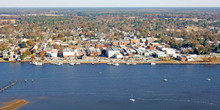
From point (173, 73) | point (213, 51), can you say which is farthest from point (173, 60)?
point (213, 51)

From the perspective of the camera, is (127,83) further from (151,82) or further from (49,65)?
(49,65)

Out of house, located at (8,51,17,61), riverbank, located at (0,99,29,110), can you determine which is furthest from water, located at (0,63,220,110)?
house, located at (8,51,17,61)

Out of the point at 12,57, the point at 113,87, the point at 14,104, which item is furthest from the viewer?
the point at 12,57

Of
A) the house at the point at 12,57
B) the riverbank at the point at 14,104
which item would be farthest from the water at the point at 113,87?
the house at the point at 12,57

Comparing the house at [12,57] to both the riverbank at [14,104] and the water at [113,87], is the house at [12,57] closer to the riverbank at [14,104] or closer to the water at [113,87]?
the water at [113,87]

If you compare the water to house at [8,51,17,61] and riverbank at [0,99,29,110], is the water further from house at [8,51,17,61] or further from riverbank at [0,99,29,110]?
house at [8,51,17,61]

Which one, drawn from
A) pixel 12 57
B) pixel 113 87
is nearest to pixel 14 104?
pixel 113 87

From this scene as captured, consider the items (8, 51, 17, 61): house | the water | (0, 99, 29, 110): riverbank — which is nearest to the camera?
(0, 99, 29, 110): riverbank

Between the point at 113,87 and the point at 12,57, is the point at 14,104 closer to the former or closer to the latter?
the point at 113,87

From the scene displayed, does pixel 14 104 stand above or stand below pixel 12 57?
below
